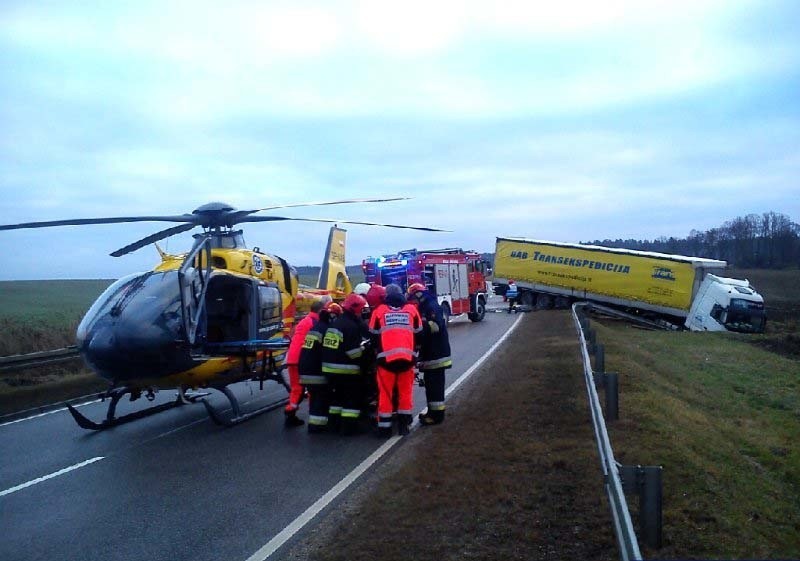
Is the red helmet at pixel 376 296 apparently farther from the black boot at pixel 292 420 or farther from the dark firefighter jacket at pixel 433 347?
the black boot at pixel 292 420

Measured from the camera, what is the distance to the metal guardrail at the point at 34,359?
1512cm

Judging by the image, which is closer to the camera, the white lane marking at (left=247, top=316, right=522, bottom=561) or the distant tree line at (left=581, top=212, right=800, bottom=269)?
the white lane marking at (left=247, top=316, right=522, bottom=561)

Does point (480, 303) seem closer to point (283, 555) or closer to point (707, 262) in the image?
point (707, 262)

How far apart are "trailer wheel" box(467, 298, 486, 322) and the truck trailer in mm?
6298

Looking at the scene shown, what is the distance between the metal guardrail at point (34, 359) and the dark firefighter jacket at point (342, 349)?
747 cm

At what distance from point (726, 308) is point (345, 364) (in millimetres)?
24547

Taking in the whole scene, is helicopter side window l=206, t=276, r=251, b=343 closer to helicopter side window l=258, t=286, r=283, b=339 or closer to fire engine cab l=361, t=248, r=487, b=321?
helicopter side window l=258, t=286, r=283, b=339

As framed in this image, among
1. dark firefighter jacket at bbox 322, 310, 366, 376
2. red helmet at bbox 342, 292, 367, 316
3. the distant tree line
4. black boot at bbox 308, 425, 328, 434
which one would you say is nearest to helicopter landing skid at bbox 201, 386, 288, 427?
black boot at bbox 308, 425, 328, 434

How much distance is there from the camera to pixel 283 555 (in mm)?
5512

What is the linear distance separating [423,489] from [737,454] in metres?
4.91

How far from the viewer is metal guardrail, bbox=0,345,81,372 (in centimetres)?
1512

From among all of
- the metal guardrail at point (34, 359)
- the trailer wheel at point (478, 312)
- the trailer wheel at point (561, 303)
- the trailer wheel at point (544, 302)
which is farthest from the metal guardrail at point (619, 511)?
the trailer wheel at point (544, 302)

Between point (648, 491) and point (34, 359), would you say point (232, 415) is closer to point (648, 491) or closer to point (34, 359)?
point (34, 359)

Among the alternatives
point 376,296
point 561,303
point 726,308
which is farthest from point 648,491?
point 561,303
